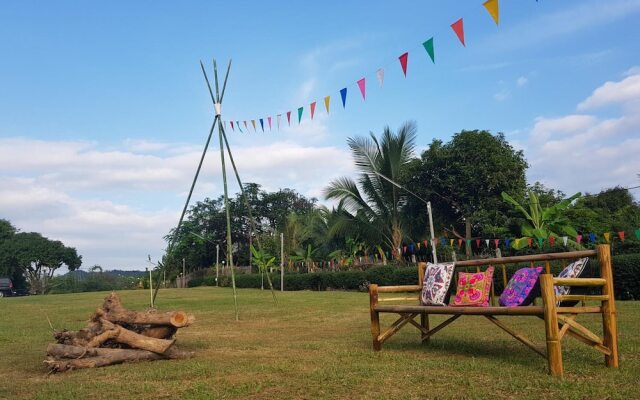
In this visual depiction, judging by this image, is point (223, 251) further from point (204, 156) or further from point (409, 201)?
point (204, 156)

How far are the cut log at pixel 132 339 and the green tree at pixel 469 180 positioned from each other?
20.9m

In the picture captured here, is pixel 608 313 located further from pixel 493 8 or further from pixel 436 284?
pixel 493 8

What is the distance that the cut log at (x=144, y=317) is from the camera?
19.2 ft

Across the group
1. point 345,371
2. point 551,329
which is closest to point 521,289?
point 551,329

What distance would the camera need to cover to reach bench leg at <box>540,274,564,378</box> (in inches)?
167

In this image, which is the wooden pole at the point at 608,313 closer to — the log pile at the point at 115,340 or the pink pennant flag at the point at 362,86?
the log pile at the point at 115,340

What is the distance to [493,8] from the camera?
7.91 meters

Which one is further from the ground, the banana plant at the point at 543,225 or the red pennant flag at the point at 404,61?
the red pennant flag at the point at 404,61

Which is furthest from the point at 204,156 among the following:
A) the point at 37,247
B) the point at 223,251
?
the point at 37,247

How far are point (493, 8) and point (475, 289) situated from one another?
14.1 ft

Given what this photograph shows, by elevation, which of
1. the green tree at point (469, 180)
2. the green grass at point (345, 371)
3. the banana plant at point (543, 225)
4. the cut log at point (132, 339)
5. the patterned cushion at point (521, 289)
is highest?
the green tree at point (469, 180)

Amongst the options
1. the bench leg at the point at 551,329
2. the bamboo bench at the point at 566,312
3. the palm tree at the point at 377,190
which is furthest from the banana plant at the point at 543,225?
the bench leg at the point at 551,329

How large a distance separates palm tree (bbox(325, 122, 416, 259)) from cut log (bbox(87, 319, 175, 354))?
18095 millimetres

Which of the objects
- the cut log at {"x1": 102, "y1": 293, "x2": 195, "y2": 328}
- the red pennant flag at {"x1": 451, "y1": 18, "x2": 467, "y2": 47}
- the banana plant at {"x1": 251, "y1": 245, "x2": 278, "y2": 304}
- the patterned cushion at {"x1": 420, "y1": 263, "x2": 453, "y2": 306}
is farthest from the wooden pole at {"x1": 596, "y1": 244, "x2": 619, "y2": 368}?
the banana plant at {"x1": 251, "y1": 245, "x2": 278, "y2": 304}
